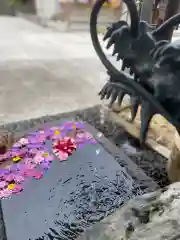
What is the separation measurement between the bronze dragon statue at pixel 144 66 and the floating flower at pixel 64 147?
3.05ft

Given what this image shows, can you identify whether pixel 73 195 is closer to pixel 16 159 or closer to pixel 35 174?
pixel 35 174

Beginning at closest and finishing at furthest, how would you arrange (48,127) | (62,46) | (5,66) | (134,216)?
(134,216)
(48,127)
(5,66)
(62,46)

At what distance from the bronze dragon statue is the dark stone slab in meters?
0.64

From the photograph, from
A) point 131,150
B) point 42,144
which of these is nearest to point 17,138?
point 42,144

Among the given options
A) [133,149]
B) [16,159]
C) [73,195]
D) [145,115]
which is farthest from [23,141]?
[145,115]

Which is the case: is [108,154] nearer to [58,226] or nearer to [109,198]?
[109,198]

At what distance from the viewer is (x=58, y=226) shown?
3.18 ft

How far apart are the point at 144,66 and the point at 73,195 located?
31.0 inches

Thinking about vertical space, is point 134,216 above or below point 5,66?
above

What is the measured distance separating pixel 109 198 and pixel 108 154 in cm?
33

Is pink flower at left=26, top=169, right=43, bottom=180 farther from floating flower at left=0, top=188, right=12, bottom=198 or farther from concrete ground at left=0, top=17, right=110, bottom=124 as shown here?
concrete ground at left=0, top=17, right=110, bottom=124

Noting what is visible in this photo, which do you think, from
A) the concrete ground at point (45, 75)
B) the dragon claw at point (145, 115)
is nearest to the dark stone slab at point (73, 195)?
the dragon claw at point (145, 115)

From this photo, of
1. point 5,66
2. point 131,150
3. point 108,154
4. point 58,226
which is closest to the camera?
point 58,226

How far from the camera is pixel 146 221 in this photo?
2.07 ft
